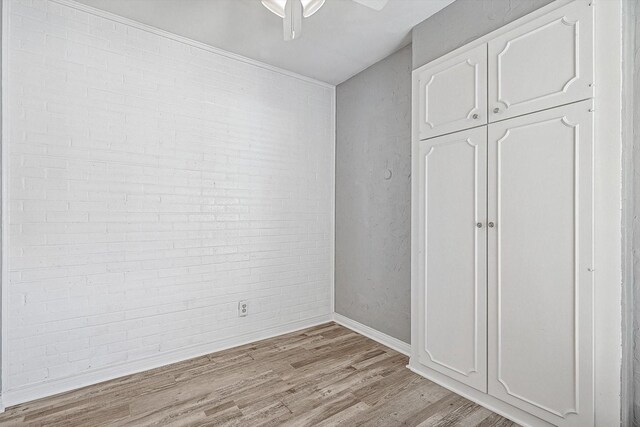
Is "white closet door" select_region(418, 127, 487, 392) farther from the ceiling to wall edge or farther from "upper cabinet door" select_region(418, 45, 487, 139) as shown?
the ceiling to wall edge

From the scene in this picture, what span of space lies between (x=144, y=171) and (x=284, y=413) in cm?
205

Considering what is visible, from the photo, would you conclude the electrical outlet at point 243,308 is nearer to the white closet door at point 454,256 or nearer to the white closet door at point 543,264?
the white closet door at point 454,256

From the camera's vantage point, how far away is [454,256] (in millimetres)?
2223

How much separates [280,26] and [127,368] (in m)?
2.95

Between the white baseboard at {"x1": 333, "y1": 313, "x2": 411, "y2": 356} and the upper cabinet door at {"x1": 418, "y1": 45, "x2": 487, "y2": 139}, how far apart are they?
1.80 meters

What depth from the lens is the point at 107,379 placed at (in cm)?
239

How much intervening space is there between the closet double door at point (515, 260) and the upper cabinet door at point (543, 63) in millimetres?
84

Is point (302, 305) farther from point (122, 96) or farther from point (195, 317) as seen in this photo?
point (122, 96)

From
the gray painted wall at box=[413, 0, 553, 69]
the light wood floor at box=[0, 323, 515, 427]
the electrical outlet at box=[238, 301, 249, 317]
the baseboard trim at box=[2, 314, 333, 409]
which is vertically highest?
the gray painted wall at box=[413, 0, 553, 69]

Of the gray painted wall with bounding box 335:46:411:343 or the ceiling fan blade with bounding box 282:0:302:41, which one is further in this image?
the gray painted wall with bounding box 335:46:411:343

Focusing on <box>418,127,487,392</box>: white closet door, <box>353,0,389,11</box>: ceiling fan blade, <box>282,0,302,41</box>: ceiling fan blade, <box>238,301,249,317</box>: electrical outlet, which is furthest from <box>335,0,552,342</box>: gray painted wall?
<box>282,0,302,41</box>: ceiling fan blade

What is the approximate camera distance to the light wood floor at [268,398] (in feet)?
6.37

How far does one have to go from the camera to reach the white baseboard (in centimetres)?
283

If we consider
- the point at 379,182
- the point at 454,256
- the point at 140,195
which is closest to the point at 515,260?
the point at 454,256
